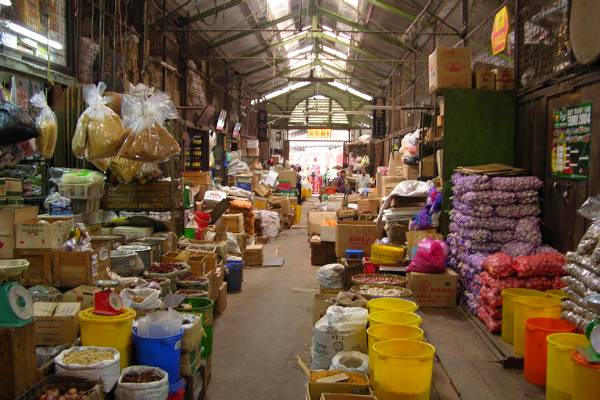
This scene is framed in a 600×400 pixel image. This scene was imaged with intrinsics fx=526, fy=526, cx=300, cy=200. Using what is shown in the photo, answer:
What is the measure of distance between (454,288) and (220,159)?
453 inches

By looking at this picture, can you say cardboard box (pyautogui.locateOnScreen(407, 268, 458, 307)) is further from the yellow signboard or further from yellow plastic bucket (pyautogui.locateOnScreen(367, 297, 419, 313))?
the yellow signboard

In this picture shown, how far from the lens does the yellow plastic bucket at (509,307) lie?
3709 mm

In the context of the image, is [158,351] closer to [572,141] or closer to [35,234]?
[35,234]

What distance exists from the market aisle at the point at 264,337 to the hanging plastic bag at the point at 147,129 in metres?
1.98

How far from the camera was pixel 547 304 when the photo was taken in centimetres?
340

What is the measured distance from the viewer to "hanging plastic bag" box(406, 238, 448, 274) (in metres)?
4.84

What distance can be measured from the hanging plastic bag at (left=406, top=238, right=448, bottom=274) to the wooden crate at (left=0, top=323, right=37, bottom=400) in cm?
334

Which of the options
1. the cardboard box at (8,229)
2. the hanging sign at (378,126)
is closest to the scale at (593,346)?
the cardboard box at (8,229)

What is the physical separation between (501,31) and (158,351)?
456 cm

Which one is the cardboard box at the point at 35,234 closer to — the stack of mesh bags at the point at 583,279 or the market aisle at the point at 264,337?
the market aisle at the point at 264,337

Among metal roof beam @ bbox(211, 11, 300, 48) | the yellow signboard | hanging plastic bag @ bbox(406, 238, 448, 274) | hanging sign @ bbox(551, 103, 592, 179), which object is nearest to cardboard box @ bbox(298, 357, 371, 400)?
hanging plastic bag @ bbox(406, 238, 448, 274)

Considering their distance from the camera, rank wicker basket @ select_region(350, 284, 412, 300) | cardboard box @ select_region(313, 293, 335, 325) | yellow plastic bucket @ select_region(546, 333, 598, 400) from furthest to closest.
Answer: cardboard box @ select_region(313, 293, 335, 325), wicker basket @ select_region(350, 284, 412, 300), yellow plastic bucket @ select_region(546, 333, 598, 400)

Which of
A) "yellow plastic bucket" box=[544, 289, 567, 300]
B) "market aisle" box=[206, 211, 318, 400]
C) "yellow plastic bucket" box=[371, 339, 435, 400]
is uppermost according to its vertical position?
"yellow plastic bucket" box=[544, 289, 567, 300]

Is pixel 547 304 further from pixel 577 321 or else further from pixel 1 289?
pixel 1 289
